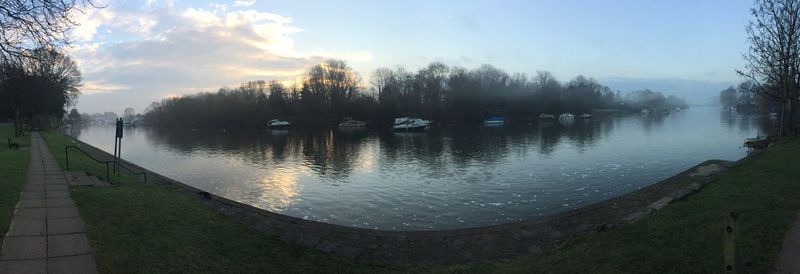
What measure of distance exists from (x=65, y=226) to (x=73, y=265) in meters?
2.72

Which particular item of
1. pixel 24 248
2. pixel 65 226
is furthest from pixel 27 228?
pixel 24 248

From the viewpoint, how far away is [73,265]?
7176mm

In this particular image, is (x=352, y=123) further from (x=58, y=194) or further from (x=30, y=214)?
(x=30, y=214)

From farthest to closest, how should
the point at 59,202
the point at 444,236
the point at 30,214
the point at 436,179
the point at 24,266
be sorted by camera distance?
the point at 436,179 < the point at 444,236 < the point at 59,202 < the point at 30,214 < the point at 24,266

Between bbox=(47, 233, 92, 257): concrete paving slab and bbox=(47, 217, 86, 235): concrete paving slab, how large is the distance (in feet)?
1.12

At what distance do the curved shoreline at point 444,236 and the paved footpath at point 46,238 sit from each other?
4614 millimetres

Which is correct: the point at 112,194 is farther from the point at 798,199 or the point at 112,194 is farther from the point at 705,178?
the point at 705,178

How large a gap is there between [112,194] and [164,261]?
7179 mm

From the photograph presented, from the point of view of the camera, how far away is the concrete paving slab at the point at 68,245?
303 inches

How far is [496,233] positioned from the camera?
42.3 feet

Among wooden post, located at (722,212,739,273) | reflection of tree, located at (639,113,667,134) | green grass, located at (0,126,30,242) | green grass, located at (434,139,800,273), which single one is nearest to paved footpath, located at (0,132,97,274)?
green grass, located at (0,126,30,242)

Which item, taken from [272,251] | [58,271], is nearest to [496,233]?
[272,251]

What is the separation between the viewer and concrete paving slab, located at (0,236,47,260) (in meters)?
7.33

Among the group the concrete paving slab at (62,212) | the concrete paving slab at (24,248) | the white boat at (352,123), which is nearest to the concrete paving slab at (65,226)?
the concrete paving slab at (62,212)
